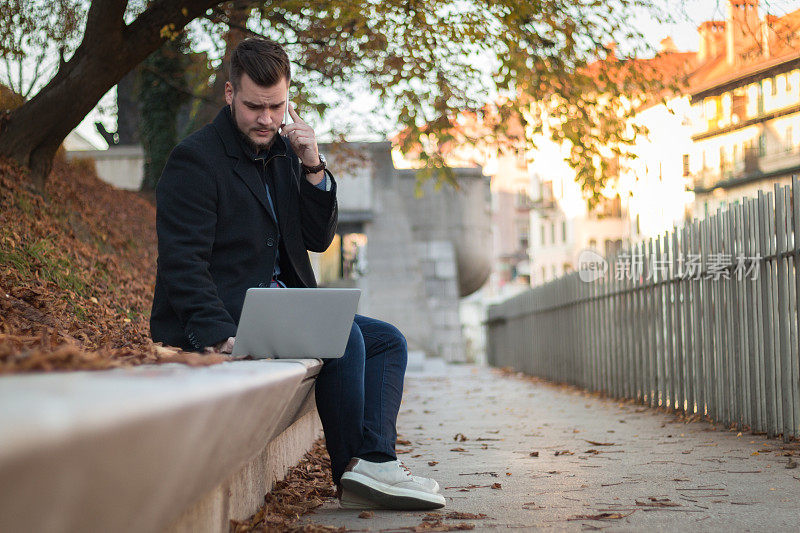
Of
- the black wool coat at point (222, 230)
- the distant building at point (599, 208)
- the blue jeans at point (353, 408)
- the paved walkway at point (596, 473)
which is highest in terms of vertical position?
the distant building at point (599, 208)

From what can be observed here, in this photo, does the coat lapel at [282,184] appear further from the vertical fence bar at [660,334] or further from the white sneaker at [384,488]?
the vertical fence bar at [660,334]

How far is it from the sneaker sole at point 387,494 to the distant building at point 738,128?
1264 inches

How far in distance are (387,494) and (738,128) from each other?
46.8 meters

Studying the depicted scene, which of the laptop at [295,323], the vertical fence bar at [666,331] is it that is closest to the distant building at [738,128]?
the vertical fence bar at [666,331]

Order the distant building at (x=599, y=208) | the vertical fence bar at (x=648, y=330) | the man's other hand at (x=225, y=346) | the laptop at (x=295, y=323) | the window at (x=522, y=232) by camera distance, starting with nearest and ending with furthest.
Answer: the laptop at (x=295, y=323) → the man's other hand at (x=225, y=346) → the vertical fence bar at (x=648, y=330) → the distant building at (x=599, y=208) → the window at (x=522, y=232)

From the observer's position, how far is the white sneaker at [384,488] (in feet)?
12.6

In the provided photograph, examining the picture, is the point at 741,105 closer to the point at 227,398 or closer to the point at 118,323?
the point at 118,323

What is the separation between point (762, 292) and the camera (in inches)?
264

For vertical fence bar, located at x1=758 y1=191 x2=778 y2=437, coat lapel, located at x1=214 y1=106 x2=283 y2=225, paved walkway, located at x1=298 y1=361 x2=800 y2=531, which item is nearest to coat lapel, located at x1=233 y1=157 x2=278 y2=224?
coat lapel, located at x1=214 y1=106 x2=283 y2=225

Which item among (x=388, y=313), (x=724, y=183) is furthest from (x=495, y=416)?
(x=724, y=183)

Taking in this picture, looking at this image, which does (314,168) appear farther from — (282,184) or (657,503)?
(657,503)

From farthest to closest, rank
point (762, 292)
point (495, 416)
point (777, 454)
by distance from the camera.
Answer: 1. point (495, 416)
2. point (762, 292)
3. point (777, 454)

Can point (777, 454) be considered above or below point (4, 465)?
below

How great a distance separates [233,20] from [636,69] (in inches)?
217
